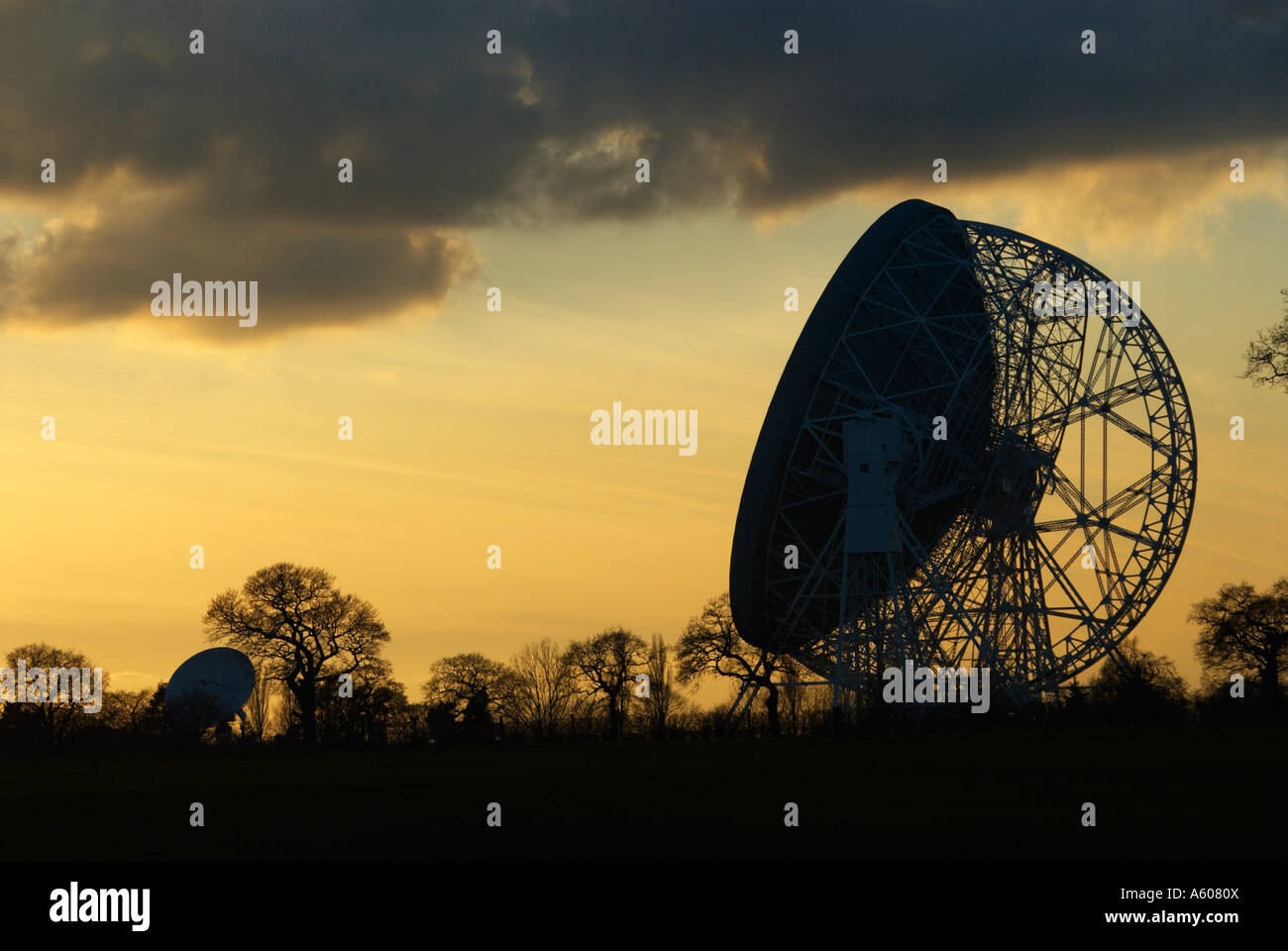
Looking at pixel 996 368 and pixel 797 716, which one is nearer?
pixel 996 368

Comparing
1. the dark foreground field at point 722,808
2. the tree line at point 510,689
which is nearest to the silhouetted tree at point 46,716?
the tree line at point 510,689

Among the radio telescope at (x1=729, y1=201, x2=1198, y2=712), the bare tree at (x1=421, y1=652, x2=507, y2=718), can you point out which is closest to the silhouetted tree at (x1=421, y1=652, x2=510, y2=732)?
the bare tree at (x1=421, y1=652, x2=507, y2=718)

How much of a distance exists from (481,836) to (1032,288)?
4347cm

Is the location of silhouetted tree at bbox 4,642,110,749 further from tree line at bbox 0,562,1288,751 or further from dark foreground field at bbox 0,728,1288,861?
dark foreground field at bbox 0,728,1288,861

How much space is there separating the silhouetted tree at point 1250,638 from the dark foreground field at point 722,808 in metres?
67.2

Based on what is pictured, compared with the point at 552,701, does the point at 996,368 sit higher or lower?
higher

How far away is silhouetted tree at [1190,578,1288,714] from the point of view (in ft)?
369

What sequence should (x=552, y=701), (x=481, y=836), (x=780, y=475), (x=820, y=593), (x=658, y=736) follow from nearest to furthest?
(x=481, y=836), (x=780, y=475), (x=820, y=593), (x=658, y=736), (x=552, y=701)

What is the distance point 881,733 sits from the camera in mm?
63656

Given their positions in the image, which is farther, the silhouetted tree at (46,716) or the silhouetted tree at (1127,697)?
the silhouetted tree at (46,716)

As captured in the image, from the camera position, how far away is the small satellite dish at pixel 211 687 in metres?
91.6

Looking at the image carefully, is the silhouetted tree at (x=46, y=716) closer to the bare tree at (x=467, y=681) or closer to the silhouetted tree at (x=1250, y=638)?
the bare tree at (x=467, y=681)
